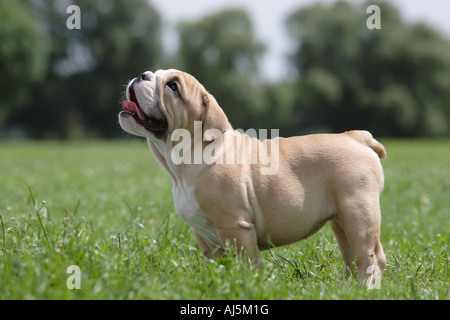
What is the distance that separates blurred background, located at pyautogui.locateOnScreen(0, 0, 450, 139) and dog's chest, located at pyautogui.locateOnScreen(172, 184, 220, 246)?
3438 cm

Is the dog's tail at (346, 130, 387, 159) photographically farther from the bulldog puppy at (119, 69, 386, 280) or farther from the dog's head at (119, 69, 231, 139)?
the dog's head at (119, 69, 231, 139)

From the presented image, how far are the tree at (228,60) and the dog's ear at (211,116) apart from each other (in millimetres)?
34531

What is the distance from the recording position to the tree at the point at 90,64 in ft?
132

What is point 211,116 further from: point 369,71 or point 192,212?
point 369,71

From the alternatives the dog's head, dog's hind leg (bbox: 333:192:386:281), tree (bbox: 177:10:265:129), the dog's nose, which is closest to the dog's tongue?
the dog's head

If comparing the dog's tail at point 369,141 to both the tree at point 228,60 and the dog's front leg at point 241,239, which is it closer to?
the dog's front leg at point 241,239

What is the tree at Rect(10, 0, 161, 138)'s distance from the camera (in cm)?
4012

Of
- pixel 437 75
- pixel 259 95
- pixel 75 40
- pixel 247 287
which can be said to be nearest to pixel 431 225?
pixel 247 287

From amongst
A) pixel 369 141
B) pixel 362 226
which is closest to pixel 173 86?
pixel 369 141

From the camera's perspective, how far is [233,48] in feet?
128

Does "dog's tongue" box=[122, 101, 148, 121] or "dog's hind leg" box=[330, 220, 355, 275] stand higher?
"dog's tongue" box=[122, 101, 148, 121]

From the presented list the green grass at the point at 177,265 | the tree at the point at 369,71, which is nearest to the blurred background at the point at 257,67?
the tree at the point at 369,71

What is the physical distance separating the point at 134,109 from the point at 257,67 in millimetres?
37685

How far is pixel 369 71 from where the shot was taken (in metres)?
38.2
